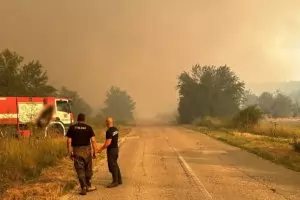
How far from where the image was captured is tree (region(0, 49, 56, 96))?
56.3 metres

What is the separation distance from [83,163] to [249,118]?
3891cm

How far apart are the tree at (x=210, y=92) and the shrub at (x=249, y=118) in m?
25.8

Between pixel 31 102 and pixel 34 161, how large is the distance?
14967 mm

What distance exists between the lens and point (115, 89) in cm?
16788

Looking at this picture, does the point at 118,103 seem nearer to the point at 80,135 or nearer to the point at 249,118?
the point at 249,118

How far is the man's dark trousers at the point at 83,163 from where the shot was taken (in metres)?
10.5

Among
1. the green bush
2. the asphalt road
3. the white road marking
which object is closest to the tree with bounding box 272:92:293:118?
the asphalt road

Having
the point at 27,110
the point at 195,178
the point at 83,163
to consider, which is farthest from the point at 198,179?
the point at 27,110

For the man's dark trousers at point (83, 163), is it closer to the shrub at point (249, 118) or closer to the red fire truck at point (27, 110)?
the red fire truck at point (27, 110)

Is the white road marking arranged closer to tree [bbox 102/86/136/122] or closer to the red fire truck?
the red fire truck

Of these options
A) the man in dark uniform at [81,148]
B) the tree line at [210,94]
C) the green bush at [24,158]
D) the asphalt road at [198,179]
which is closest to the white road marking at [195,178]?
the asphalt road at [198,179]

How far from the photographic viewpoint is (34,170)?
13445 millimetres

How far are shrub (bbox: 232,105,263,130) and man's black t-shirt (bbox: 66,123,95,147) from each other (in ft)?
120

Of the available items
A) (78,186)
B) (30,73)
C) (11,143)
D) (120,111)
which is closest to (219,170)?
(78,186)
